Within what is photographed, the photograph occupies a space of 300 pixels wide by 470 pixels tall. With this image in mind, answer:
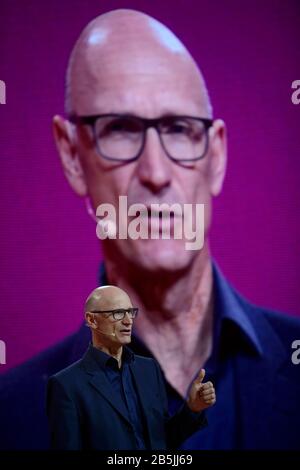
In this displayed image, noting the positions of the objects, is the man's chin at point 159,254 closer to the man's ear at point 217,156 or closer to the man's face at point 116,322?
the man's ear at point 217,156

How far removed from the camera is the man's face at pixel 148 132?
8.82 feet

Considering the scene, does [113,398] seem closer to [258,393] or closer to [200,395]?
[200,395]

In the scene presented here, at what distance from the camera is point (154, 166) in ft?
8.77

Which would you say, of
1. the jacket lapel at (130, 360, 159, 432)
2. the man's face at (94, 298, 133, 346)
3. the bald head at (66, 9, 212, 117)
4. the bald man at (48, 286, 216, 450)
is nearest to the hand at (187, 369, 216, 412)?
the bald man at (48, 286, 216, 450)

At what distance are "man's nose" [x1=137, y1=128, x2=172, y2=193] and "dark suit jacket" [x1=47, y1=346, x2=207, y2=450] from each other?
62 centimetres

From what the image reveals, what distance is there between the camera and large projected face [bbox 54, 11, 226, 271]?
2.69m

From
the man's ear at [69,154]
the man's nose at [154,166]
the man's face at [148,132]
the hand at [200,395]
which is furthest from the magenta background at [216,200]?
the hand at [200,395]

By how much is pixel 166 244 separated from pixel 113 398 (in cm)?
66

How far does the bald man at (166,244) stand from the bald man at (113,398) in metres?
0.36

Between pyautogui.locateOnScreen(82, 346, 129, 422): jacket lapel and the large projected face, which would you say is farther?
the large projected face

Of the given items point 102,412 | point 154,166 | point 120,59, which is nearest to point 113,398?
point 102,412

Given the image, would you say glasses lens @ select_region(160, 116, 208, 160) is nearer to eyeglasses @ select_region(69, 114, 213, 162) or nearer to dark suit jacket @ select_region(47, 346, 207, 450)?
eyeglasses @ select_region(69, 114, 213, 162)

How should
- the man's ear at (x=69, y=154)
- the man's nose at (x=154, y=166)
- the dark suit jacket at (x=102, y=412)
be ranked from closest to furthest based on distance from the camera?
1. the dark suit jacket at (x=102, y=412)
2. the man's nose at (x=154, y=166)
3. the man's ear at (x=69, y=154)
